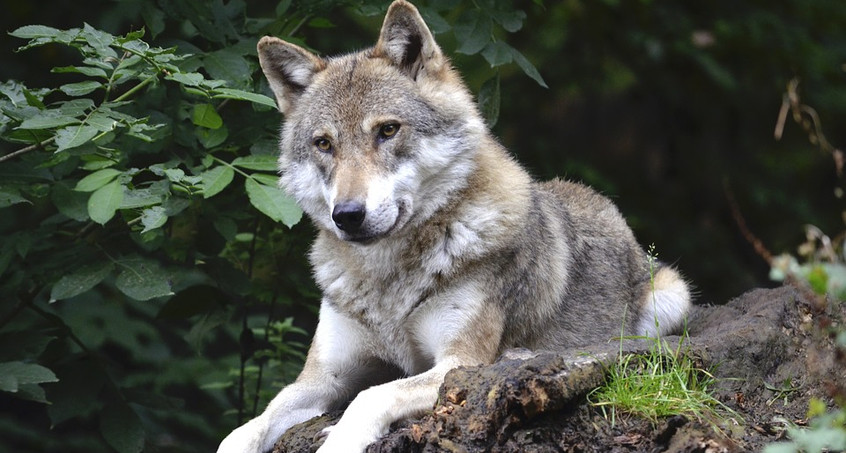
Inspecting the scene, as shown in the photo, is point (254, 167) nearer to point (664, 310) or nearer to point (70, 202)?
point (70, 202)

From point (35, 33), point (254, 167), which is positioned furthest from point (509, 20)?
point (35, 33)

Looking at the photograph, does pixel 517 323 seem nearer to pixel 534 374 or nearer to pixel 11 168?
pixel 534 374

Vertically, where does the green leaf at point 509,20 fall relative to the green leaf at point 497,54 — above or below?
above

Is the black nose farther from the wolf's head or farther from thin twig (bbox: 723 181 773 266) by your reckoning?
thin twig (bbox: 723 181 773 266)

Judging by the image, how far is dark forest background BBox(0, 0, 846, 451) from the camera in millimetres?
5105

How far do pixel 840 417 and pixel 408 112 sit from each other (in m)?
2.89

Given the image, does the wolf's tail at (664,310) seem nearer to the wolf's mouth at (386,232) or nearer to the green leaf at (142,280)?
the wolf's mouth at (386,232)

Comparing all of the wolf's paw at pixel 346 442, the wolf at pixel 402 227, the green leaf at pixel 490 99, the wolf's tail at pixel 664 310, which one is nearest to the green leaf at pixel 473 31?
the wolf at pixel 402 227

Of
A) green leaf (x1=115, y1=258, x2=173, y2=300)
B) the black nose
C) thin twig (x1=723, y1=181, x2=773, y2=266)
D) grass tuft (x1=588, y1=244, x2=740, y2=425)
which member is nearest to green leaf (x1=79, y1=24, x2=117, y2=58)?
green leaf (x1=115, y1=258, x2=173, y2=300)

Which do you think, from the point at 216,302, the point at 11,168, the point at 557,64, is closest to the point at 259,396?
the point at 216,302

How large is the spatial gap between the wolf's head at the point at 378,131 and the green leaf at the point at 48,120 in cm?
116

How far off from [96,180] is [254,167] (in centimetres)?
82

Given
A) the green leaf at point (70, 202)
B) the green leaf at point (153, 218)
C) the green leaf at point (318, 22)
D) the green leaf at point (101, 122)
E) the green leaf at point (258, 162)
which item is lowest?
the green leaf at point (70, 202)

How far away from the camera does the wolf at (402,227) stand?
4602mm
